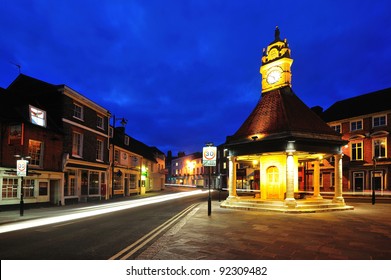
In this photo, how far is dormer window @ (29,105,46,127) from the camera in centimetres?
2244

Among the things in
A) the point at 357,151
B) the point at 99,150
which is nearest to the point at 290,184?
the point at 99,150

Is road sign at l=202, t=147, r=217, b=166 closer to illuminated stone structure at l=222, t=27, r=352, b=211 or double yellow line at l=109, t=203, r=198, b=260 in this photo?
illuminated stone structure at l=222, t=27, r=352, b=211

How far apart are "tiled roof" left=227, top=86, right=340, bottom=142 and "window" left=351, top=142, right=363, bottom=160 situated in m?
19.1

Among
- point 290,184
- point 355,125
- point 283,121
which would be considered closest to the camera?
point 290,184

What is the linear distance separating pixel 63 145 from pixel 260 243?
71.9ft

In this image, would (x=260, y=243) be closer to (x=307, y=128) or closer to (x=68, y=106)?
(x=307, y=128)

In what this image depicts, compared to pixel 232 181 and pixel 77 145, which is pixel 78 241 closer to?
pixel 232 181

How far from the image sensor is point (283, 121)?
21078 mm

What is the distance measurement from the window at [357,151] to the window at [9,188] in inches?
1491

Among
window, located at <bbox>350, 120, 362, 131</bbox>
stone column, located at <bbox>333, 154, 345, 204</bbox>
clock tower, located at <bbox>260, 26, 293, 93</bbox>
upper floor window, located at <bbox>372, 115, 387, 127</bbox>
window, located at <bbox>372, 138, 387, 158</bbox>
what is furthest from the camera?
window, located at <bbox>350, 120, 362, 131</bbox>

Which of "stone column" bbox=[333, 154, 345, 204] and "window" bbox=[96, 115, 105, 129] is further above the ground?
"window" bbox=[96, 115, 105, 129]

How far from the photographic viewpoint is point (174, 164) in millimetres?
114125

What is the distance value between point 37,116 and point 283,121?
18.9 metres

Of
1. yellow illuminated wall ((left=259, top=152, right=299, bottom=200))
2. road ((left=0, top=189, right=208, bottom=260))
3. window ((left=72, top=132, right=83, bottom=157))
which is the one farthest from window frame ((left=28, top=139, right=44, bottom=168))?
yellow illuminated wall ((left=259, top=152, right=299, bottom=200))
